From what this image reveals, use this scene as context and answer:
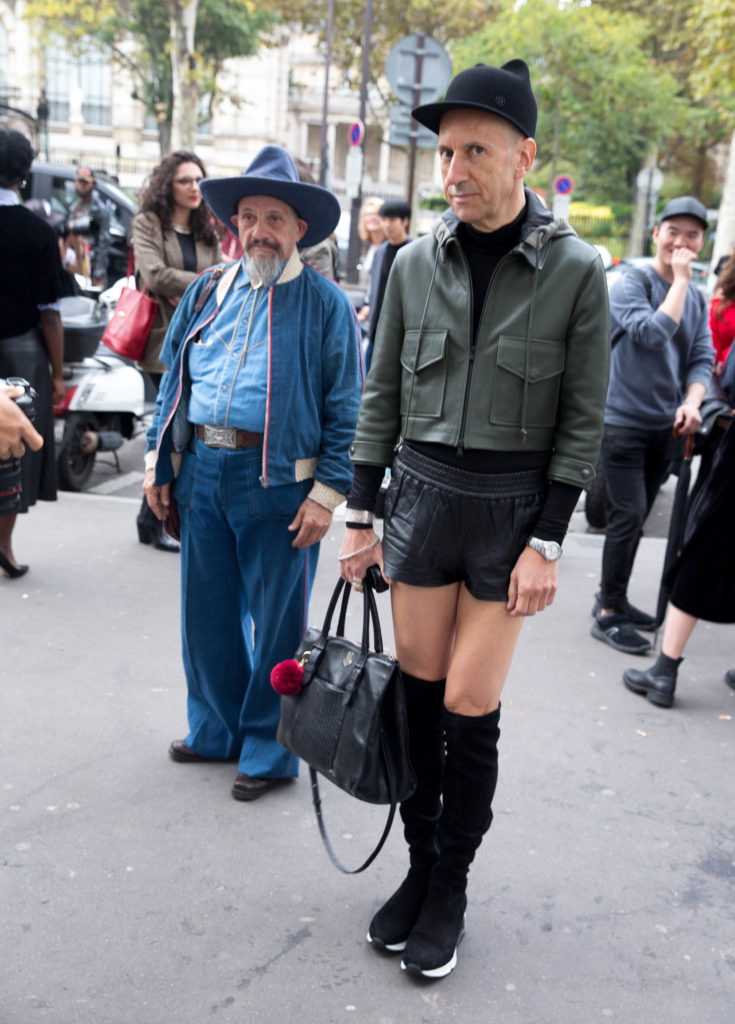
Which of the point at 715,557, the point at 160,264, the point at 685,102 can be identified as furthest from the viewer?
the point at 685,102

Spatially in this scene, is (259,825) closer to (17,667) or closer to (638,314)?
(17,667)

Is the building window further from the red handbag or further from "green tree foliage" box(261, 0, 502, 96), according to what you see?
the red handbag

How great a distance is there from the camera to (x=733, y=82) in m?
14.1

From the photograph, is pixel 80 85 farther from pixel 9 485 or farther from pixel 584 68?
pixel 9 485

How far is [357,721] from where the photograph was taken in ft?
8.56

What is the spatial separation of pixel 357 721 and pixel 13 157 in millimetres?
3509

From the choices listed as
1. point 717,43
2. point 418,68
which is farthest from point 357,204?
point 418,68

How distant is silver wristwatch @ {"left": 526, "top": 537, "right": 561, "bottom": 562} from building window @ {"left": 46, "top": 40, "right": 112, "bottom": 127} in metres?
50.4

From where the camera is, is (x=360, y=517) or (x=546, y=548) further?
(x=360, y=517)

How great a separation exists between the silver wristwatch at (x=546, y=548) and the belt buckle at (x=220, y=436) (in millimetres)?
1185

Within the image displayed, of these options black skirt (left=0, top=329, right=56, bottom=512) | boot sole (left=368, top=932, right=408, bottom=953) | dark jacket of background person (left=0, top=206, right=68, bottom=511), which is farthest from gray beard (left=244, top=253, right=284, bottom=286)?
black skirt (left=0, top=329, right=56, bottom=512)

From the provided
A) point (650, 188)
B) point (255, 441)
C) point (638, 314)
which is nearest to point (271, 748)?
point (255, 441)

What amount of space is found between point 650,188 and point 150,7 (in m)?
18.5

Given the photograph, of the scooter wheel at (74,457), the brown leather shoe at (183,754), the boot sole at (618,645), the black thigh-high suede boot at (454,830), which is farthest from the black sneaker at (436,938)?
the scooter wheel at (74,457)
